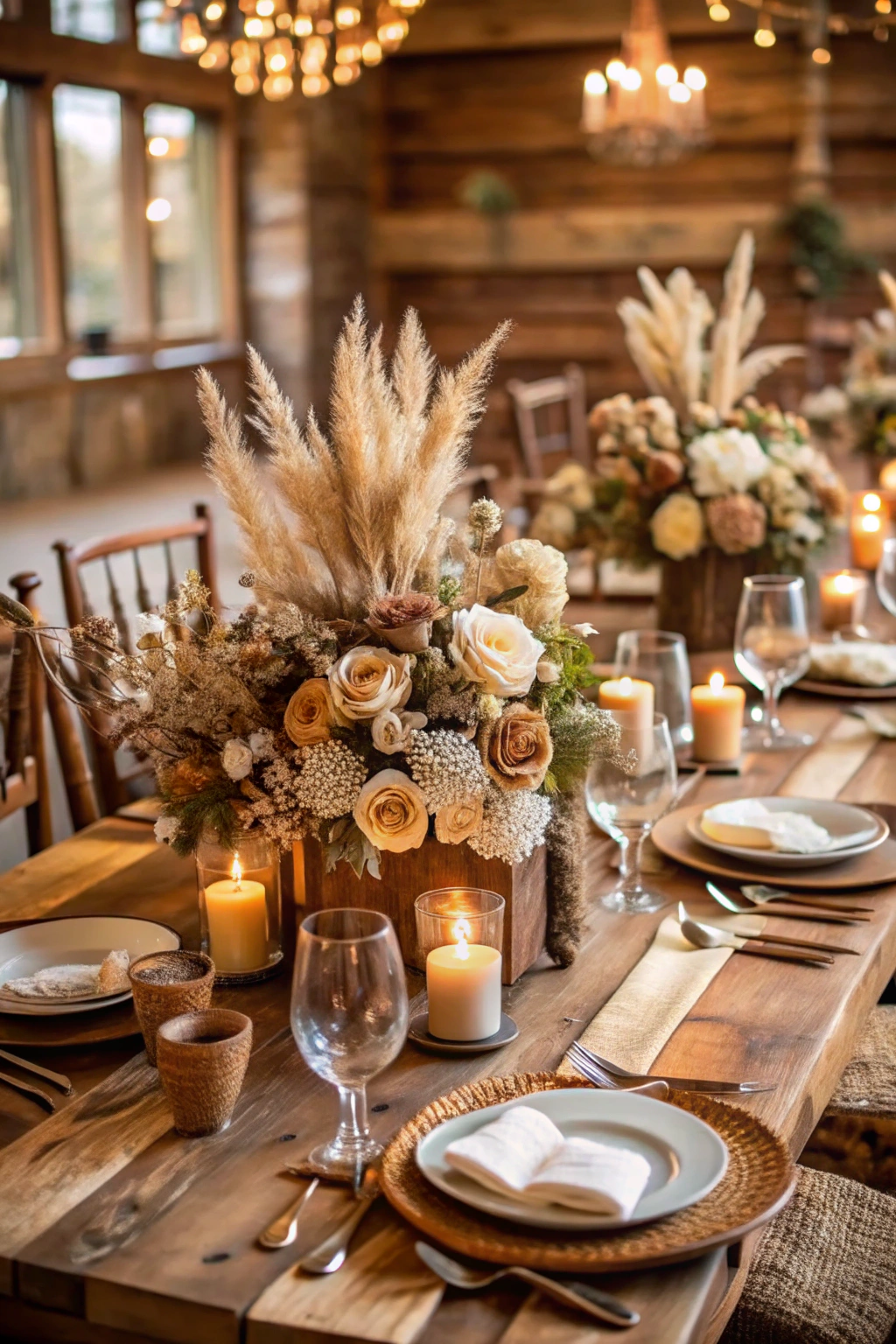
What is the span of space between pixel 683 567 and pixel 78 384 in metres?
4.65

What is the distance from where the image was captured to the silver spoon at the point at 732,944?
1.39 metres

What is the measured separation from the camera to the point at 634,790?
149 centimetres

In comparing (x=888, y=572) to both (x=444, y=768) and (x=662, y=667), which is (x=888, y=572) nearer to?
(x=662, y=667)

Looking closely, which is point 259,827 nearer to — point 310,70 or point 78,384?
point 310,70

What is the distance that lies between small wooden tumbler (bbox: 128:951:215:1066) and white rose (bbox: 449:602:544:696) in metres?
0.33

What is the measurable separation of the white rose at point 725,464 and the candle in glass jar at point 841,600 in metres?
0.35

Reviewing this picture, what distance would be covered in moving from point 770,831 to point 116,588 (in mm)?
1297

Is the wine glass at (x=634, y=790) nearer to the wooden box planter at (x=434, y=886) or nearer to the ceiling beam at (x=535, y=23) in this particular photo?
the wooden box planter at (x=434, y=886)

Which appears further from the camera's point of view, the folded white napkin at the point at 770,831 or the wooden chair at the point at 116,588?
the wooden chair at the point at 116,588

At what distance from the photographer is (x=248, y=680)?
1.30m

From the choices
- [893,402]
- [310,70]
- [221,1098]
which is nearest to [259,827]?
[221,1098]

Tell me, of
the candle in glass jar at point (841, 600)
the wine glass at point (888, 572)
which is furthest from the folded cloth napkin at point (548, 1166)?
the candle in glass jar at point (841, 600)

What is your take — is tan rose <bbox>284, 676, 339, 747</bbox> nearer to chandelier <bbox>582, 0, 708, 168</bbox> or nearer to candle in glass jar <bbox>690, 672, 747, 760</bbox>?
candle in glass jar <bbox>690, 672, 747, 760</bbox>

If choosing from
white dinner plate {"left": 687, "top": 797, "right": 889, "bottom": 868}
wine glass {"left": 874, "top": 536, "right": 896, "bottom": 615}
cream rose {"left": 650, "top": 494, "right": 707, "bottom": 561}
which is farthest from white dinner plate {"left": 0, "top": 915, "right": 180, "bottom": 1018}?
wine glass {"left": 874, "top": 536, "right": 896, "bottom": 615}
